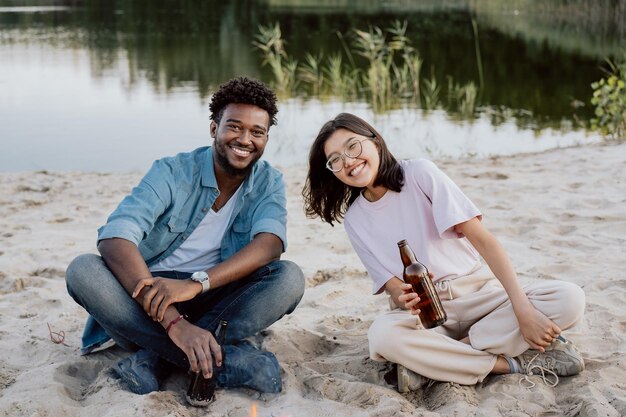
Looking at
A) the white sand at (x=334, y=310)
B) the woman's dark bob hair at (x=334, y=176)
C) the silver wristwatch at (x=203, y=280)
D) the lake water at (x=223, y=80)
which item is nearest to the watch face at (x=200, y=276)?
the silver wristwatch at (x=203, y=280)

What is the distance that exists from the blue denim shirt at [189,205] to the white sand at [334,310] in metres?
0.42

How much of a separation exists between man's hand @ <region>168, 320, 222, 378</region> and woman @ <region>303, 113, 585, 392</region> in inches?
25.4

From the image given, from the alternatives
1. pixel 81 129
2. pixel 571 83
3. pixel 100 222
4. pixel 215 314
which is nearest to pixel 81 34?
pixel 81 129

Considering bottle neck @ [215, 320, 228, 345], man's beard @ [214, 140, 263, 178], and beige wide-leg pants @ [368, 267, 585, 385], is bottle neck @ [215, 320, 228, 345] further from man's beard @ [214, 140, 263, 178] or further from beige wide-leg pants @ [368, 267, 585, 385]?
man's beard @ [214, 140, 263, 178]

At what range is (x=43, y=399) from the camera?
2.77m

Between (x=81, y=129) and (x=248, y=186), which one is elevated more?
(x=248, y=186)

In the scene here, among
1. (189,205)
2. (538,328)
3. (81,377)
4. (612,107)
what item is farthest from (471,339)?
(612,107)

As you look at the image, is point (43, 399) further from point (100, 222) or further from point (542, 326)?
point (100, 222)

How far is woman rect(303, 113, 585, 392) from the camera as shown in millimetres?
2816

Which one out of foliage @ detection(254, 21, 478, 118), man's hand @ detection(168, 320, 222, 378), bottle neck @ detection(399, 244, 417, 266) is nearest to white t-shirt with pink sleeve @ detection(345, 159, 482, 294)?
bottle neck @ detection(399, 244, 417, 266)

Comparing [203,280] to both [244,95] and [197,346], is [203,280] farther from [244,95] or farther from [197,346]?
[244,95]

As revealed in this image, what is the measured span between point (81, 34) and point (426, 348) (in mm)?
18559

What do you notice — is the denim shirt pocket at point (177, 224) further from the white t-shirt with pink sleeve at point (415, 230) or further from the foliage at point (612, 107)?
the foliage at point (612, 107)

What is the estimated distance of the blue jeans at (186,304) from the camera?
2900 mm
